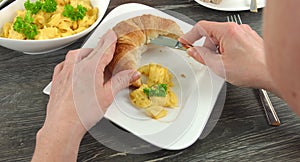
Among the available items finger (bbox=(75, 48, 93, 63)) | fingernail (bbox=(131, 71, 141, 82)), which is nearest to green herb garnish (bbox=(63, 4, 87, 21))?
finger (bbox=(75, 48, 93, 63))

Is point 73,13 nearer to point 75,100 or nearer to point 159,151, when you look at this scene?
point 75,100

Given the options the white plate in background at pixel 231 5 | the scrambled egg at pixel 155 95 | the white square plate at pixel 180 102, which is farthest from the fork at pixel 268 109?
the white plate in background at pixel 231 5

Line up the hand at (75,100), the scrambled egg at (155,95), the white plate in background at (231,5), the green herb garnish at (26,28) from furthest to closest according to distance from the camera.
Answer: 1. the white plate in background at (231,5)
2. the green herb garnish at (26,28)
3. the scrambled egg at (155,95)
4. the hand at (75,100)

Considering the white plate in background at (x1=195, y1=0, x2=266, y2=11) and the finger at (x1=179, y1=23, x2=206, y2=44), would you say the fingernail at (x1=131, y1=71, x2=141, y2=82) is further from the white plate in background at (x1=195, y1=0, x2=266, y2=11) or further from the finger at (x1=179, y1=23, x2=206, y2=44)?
the white plate in background at (x1=195, y1=0, x2=266, y2=11)

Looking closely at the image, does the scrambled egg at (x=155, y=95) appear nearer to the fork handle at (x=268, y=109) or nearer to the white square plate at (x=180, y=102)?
the white square plate at (x=180, y=102)

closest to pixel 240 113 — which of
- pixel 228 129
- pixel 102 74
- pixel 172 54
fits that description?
pixel 228 129

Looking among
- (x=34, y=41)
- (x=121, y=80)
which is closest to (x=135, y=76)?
(x=121, y=80)
